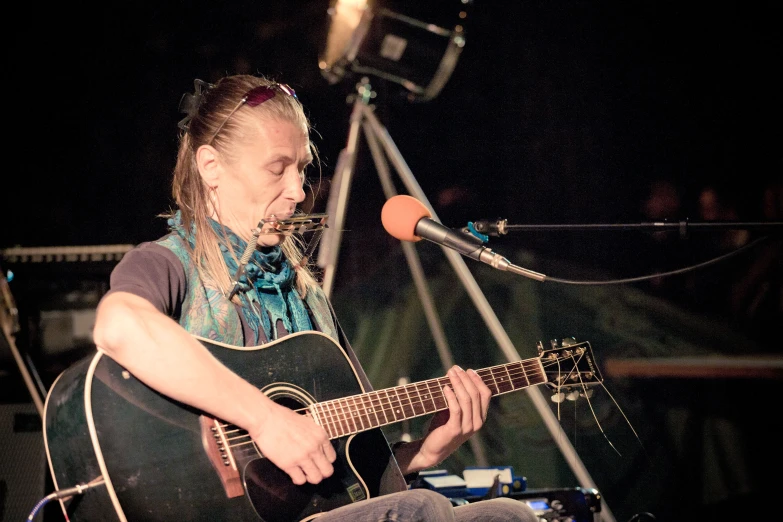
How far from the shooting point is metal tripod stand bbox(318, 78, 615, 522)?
3.82m

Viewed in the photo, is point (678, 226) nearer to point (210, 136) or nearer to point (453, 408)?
point (453, 408)

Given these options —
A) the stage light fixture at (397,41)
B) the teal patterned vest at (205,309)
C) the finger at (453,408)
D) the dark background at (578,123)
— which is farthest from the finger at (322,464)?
the stage light fixture at (397,41)

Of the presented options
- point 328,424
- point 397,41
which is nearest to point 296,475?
point 328,424

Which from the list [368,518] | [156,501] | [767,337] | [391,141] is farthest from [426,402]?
[767,337]

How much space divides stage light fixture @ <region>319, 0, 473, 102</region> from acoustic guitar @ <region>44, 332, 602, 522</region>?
82.7 inches

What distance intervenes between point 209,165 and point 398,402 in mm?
912

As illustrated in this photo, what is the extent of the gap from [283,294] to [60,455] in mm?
786

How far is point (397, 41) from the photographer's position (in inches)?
141

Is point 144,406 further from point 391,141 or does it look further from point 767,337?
point 767,337

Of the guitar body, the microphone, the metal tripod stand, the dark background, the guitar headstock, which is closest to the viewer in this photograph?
the guitar body

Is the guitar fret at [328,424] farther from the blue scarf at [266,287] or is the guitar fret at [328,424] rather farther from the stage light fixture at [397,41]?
the stage light fixture at [397,41]

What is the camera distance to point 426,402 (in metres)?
2.10

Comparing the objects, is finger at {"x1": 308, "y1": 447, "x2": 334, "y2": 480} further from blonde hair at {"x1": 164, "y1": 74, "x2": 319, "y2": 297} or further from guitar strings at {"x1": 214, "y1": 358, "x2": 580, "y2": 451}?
blonde hair at {"x1": 164, "y1": 74, "x2": 319, "y2": 297}

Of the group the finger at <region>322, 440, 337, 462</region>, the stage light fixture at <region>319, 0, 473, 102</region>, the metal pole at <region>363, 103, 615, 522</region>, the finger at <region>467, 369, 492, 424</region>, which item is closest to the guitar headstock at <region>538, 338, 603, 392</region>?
the finger at <region>467, 369, 492, 424</region>
